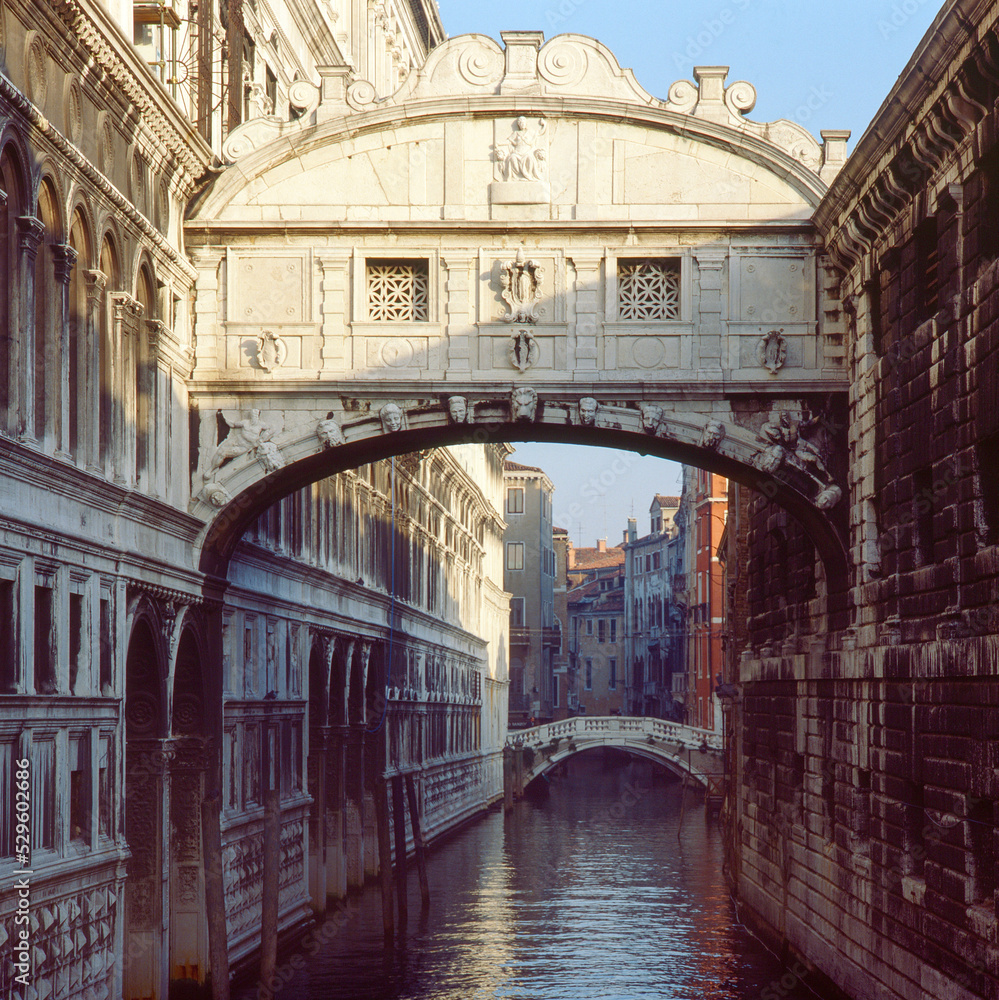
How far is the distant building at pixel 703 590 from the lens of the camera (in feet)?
207

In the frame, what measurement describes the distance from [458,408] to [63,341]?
16.9 feet

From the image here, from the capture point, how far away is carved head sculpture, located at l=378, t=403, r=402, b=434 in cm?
1761

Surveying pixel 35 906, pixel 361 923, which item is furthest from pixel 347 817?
pixel 35 906

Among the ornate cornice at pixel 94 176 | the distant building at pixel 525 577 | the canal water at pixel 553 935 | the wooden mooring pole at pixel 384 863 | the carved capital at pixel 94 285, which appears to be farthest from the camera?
the distant building at pixel 525 577

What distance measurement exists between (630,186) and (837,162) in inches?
86.6

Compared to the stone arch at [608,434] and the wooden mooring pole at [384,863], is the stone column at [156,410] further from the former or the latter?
the wooden mooring pole at [384,863]

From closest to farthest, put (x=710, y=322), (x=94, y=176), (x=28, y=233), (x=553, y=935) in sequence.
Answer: (x=28, y=233) < (x=94, y=176) < (x=710, y=322) < (x=553, y=935)

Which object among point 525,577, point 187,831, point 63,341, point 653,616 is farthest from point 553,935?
point 653,616

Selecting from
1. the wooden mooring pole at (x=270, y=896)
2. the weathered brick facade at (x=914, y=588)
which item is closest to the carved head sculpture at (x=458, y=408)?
the weathered brick facade at (x=914, y=588)

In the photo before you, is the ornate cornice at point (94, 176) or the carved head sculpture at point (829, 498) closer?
the ornate cornice at point (94, 176)

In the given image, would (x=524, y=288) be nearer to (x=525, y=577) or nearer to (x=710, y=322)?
(x=710, y=322)

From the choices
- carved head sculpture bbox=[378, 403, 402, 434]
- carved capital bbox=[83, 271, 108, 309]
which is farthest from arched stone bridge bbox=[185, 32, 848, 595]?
carved capital bbox=[83, 271, 108, 309]

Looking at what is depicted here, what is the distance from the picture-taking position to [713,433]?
17.6m

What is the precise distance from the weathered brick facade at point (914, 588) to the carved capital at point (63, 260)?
697 centimetres
